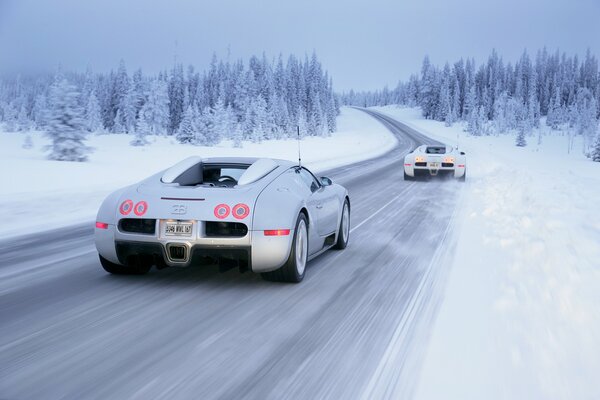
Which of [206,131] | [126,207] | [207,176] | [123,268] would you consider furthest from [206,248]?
[206,131]

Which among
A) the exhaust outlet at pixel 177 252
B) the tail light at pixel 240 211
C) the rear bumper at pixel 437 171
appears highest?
the tail light at pixel 240 211

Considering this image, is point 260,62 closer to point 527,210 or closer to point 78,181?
point 78,181

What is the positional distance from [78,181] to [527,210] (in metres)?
13.6

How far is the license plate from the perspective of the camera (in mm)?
5156

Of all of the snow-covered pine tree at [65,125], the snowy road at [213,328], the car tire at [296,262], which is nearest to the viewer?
the snowy road at [213,328]

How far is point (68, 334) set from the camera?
13.2ft

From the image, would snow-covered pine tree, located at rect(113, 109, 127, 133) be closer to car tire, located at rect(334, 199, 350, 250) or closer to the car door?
car tire, located at rect(334, 199, 350, 250)

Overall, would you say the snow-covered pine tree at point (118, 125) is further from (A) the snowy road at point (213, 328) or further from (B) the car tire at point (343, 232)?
(B) the car tire at point (343, 232)

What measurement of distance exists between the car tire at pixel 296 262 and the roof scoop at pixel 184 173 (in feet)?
4.49

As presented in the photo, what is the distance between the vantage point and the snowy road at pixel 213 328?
3184 millimetres

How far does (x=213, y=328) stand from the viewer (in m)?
4.25

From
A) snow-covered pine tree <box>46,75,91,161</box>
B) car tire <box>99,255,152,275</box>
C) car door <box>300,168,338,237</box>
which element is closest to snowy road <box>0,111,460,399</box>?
car tire <box>99,255,152,275</box>

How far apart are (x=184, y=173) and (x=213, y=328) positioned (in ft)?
7.82

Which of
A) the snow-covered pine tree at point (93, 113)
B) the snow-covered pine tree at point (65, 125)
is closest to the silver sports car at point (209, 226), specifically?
the snow-covered pine tree at point (65, 125)
